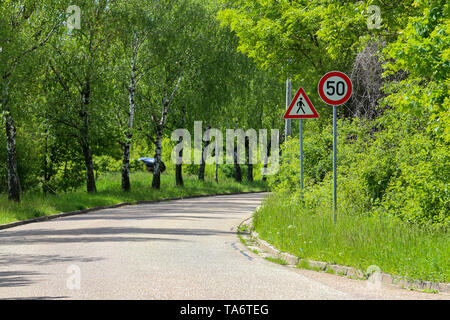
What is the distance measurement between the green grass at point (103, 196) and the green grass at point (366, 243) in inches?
378

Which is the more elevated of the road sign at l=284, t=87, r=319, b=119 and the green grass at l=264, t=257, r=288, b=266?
the road sign at l=284, t=87, r=319, b=119

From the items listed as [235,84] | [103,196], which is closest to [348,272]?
[103,196]

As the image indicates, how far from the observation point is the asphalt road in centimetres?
836

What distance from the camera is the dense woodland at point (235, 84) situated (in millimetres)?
12602

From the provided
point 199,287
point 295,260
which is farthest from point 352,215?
point 199,287

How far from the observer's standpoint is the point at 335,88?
44.5 feet

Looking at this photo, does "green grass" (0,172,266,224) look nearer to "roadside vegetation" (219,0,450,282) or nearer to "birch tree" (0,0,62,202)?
"birch tree" (0,0,62,202)

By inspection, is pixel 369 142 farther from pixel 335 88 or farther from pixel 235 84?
pixel 235 84

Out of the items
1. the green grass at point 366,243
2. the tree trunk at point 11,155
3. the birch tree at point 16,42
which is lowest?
the green grass at point 366,243

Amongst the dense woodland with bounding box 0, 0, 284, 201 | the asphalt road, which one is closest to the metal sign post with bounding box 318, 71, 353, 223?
the asphalt road

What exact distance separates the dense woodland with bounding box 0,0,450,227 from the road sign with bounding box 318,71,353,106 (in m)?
1.08

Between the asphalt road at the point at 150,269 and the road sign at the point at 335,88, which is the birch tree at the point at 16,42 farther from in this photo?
the road sign at the point at 335,88

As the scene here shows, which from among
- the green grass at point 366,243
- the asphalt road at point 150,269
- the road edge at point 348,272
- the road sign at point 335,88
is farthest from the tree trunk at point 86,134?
the road sign at point 335,88

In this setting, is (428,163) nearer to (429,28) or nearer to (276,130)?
(429,28)
